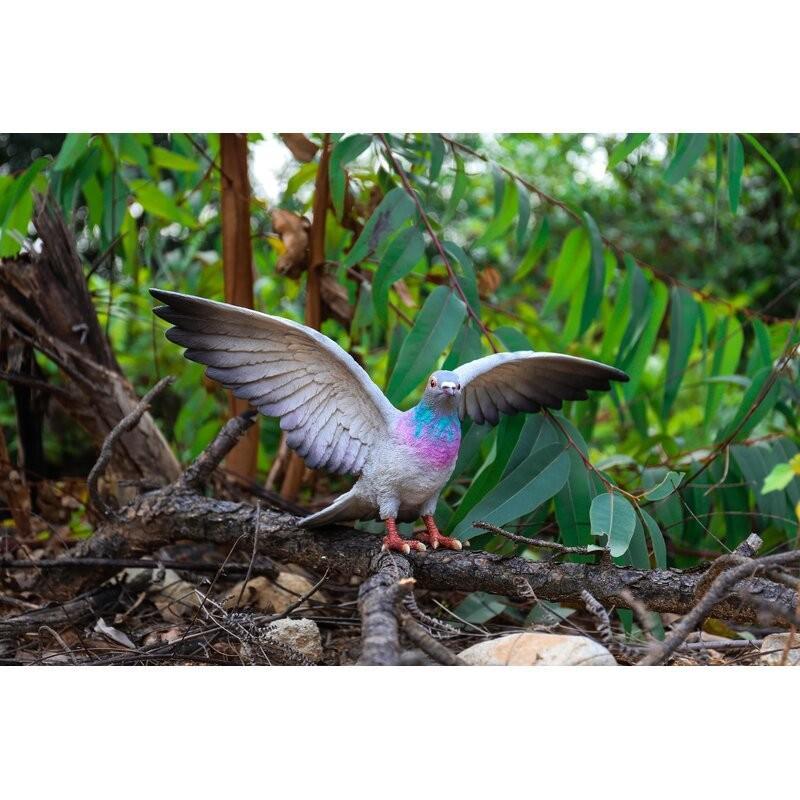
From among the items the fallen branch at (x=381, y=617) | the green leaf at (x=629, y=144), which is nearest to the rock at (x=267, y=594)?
the fallen branch at (x=381, y=617)

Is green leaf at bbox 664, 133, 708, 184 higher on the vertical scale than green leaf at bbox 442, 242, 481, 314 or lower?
higher

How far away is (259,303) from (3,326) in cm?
103

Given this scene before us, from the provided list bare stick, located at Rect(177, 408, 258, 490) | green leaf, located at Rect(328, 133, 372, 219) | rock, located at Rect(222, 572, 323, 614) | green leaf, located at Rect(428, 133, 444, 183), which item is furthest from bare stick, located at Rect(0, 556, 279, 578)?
green leaf, located at Rect(428, 133, 444, 183)

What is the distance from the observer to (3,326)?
7.20ft

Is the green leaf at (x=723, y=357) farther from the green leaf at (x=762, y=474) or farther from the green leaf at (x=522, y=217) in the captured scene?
the green leaf at (x=522, y=217)

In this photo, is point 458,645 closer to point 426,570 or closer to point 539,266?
point 426,570

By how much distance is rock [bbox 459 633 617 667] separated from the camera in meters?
1.38

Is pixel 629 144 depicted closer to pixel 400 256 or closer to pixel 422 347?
pixel 400 256

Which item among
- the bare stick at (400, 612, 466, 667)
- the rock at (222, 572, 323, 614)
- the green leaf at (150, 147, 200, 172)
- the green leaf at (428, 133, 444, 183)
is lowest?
the rock at (222, 572, 323, 614)

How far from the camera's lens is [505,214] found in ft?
8.46

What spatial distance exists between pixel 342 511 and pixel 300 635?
0.82 feet

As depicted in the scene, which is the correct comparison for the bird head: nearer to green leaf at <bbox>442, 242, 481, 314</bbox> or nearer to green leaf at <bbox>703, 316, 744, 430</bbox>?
green leaf at <bbox>442, 242, 481, 314</bbox>

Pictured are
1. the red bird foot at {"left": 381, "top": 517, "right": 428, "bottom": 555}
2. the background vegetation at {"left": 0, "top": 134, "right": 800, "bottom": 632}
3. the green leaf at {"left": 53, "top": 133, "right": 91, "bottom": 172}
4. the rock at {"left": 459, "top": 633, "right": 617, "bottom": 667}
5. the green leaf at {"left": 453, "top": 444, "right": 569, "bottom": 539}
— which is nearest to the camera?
the rock at {"left": 459, "top": 633, "right": 617, "bottom": 667}
